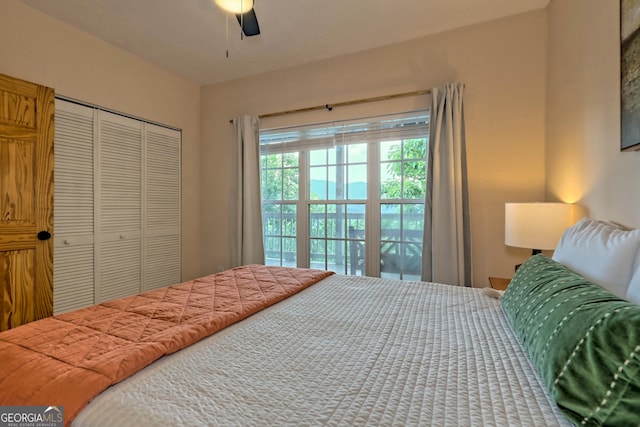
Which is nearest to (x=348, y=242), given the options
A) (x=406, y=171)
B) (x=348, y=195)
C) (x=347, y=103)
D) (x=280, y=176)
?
(x=348, y=195)

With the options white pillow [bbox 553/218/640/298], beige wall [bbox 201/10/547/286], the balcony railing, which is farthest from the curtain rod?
white pillow [bbox 553/218/640/298]

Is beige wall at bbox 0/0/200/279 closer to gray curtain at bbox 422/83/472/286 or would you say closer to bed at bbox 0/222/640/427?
bed at bbox 0/222/640/427

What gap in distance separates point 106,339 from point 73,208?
7.19ft

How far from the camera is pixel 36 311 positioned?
222 cm

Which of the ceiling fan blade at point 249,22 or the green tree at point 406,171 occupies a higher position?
the ceiling fan blade at point 249,22

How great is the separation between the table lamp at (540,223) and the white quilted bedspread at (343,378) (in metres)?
0.83

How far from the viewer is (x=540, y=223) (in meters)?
1.90

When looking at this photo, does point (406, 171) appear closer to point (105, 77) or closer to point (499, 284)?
point (499, 284)

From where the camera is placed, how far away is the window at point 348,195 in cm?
290

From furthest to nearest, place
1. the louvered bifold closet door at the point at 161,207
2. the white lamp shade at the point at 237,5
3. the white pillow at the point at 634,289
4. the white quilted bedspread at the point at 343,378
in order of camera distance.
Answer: the louvered bifold closet door at the point at 161,207
the white lamp shade at the point at 237,5
the white pillow at the point at 634,289
the white quilted bedspread at the point at 343,378

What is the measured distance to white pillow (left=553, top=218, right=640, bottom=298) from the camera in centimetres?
103

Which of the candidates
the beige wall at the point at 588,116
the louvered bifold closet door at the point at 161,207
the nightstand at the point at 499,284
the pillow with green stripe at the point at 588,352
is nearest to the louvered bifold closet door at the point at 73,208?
the louvered bifold closet door at the point at 161,207

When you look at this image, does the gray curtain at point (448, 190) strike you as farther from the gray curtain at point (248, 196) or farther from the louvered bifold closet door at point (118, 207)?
the louvered bifold closet door at point (118, 207)

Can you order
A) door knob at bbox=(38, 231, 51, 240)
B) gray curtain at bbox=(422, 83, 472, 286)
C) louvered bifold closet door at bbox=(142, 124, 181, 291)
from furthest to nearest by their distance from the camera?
louvered bifold closet door at bbox=(142, 124, 181, 291)
gray curtain at bbox=(422, 83, 472, 286)
door knob at bbox=(38, 231, 51, 240)
